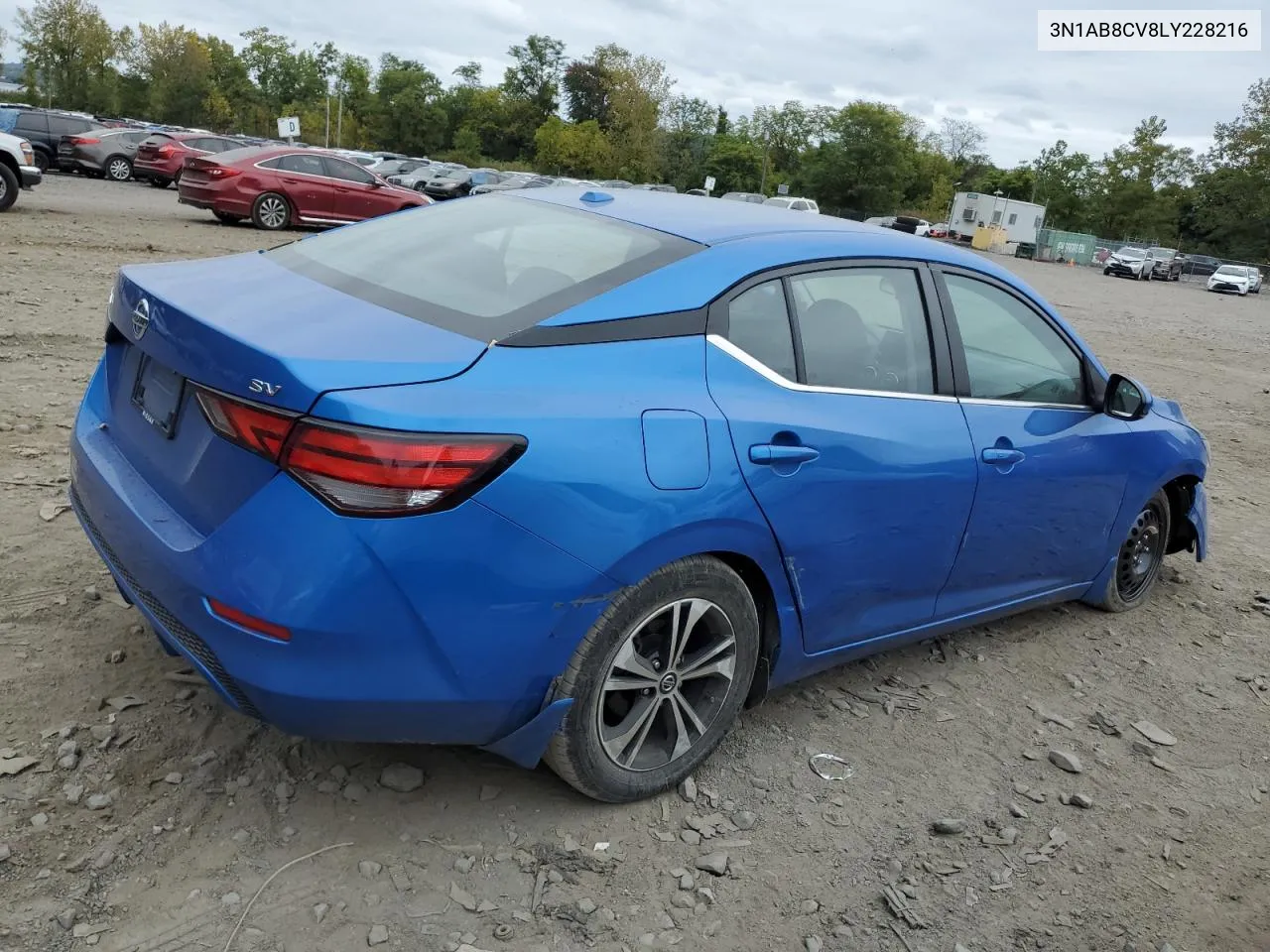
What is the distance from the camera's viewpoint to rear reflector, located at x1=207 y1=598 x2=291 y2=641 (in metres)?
2.27

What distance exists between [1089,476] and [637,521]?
2356mm

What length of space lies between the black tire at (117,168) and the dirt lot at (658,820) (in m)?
26.8

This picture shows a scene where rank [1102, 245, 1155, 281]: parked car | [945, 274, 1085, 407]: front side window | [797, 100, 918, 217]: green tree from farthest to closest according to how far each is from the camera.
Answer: [797, 100, 918, 217]: green tree
[1102, 245, 1155, 281]: parked car
[945, 274, 1085, 407]: front side window

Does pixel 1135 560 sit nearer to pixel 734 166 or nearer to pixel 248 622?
pixel 248 622

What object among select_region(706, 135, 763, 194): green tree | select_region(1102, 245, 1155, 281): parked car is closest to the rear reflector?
select_region(1102, 245, 1155, 281): parked car

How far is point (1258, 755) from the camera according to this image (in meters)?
3.75

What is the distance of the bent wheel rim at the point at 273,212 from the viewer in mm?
17594

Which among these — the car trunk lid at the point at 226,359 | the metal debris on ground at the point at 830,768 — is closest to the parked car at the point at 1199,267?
the metal debris on ground at the point at 830,768

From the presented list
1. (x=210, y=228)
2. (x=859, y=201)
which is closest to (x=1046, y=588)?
(x=210, y=228)

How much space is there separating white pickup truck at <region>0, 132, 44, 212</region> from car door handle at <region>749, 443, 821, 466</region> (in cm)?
1552

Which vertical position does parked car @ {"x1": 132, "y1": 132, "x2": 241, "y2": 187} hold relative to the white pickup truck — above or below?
below

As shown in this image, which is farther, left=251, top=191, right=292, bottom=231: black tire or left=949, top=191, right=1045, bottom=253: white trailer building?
left=949, top=191, right=1045, bottom=253: white trailer building

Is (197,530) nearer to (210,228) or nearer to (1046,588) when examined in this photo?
(1046,588)

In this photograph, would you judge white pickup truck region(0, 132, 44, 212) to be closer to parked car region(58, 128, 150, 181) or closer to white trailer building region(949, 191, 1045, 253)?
parked car region(58, 128, 150, 181)
